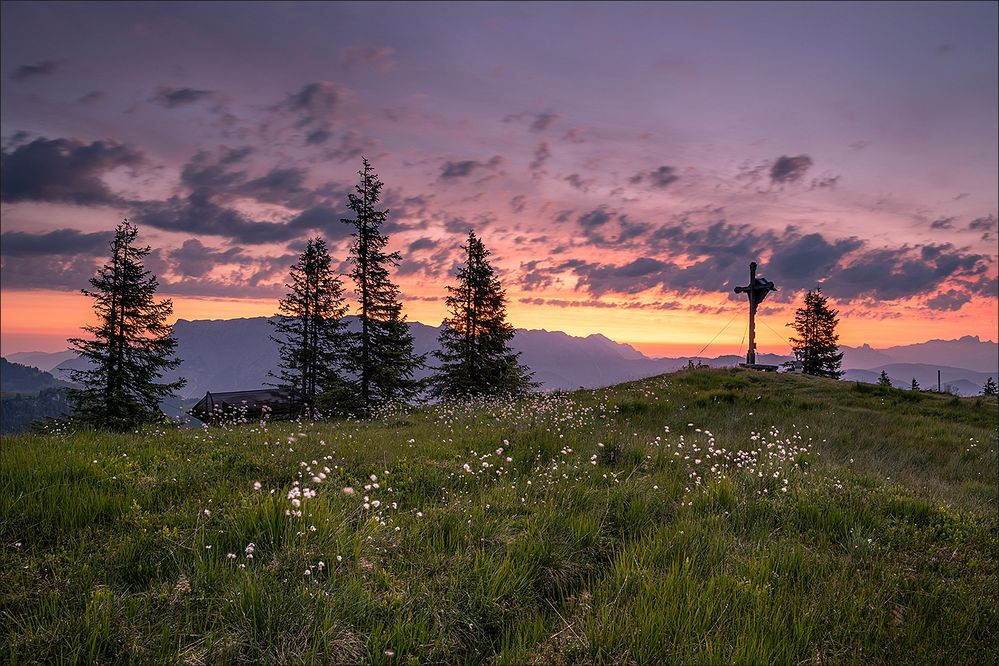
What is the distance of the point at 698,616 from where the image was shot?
10.7 feet

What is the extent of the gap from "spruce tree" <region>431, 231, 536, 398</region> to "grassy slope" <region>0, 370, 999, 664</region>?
23094mm

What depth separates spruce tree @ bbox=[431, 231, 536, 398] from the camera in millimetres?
30891

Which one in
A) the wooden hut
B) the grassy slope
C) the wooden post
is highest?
the wooden post

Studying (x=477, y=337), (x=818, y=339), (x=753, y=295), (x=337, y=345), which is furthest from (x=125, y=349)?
(x=818, y=339)

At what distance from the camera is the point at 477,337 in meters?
31.5

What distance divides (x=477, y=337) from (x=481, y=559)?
2778cm

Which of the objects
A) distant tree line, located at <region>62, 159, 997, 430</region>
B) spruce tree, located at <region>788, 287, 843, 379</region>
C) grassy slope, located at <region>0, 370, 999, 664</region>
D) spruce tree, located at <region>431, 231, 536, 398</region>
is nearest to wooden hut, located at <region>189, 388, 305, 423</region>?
distant tree line, located at <region>62, 159, 997, 430</region>

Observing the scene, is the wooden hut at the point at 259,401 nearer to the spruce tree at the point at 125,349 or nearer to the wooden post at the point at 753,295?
the spruce tree at the point at 125,349

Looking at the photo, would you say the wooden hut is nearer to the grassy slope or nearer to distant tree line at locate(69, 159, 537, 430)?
distant tree line at locate(69, 159, 537, 430)

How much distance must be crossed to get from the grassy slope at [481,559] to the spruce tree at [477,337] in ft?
75.8

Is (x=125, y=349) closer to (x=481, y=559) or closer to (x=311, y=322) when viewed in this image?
(x=311, y=322)

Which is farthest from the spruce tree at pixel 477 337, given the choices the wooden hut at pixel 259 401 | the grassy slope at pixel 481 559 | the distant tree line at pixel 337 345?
the grassy slope at pixel 481 559

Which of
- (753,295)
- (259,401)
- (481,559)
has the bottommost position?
(259,401)

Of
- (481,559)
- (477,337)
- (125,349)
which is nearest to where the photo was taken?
(481,559)
